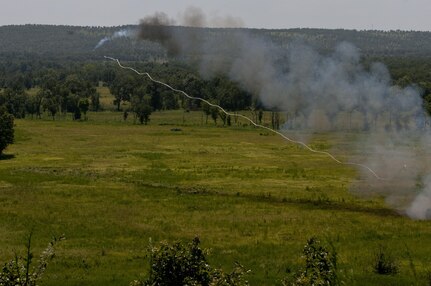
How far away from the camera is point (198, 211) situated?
58000 millimetres

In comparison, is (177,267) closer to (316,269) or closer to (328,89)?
(316,269)

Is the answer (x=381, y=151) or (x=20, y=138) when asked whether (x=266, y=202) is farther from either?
(x=20, y=138)

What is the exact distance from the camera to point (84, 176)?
80.7 m

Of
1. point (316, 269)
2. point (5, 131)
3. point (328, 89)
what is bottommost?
point (5, 131)

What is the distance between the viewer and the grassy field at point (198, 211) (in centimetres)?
4084

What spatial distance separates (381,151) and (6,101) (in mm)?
152784

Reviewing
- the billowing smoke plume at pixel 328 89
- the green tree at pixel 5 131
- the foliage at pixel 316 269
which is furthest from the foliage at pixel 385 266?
the green tree at pixel 5 131

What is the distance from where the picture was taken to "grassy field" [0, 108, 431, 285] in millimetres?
40844

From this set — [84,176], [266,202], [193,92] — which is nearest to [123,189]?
[84,176]

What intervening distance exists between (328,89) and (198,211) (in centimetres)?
1886

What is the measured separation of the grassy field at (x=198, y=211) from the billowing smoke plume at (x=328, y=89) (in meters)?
3.97

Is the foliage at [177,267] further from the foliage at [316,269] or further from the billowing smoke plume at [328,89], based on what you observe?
the billowing smoke plume at [328,89]

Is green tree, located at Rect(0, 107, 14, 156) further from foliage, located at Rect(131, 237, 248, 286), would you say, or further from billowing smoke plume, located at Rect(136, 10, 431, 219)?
foliage, located at Rect(131, 237, 248, 286)

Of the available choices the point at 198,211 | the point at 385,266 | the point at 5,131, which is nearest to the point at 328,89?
the point at 198,211
